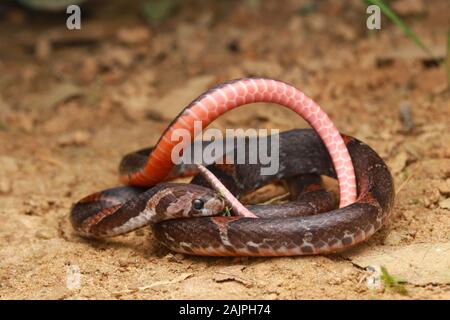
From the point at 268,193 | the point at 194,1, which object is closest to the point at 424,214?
the point at 268,193

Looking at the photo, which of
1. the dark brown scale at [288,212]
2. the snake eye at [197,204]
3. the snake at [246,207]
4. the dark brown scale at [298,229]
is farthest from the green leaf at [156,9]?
the snake eye at [197,204]

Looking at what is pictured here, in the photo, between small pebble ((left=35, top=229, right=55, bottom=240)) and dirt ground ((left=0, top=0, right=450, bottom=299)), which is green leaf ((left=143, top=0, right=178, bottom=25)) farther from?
small pebble ((left=35, top=229, right=55, bottom=240))

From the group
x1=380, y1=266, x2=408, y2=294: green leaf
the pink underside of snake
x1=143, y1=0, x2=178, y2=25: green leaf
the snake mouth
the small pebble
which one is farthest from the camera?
x1=143, y1=0, x2=178, y2=25: green leaf

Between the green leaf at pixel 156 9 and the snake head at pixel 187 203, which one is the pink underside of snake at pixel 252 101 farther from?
the green leaf at pixel 156 9

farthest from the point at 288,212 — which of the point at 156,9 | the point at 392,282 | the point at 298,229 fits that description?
the point at 156,9

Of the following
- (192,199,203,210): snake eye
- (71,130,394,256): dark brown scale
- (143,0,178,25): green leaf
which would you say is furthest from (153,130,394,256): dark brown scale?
(143,0,178,25): green leaf

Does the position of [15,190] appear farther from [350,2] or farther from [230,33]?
[350,2]

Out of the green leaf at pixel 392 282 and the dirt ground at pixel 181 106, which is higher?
the dirt ground at pixel 181 106
